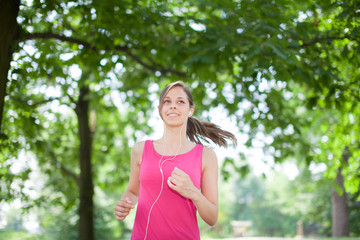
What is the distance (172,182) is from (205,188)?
1.34ft

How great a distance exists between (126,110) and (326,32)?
8225 mm

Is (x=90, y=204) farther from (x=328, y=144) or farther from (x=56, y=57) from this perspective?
(x=328, y=144)

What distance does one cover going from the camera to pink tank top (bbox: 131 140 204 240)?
2.47m

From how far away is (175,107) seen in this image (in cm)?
271

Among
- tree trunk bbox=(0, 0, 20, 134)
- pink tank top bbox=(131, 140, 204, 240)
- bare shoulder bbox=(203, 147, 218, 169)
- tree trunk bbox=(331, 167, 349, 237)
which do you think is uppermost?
tree trunk bbox=(0, 0, 20, 134)

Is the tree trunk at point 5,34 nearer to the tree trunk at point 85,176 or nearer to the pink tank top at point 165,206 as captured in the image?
the pink tank top at point 165,206

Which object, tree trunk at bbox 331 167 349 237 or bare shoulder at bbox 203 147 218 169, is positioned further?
tree trunk at bbox 331 167 349 237

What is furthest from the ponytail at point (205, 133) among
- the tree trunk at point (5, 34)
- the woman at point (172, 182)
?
the tree trunk at point (5, 34)

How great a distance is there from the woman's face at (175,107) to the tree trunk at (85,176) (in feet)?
21.4

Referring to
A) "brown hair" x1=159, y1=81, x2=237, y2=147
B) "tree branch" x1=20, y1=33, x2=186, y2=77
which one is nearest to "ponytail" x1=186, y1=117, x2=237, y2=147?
"brown hair" x1=159, y1=81, x2=237, y2=147

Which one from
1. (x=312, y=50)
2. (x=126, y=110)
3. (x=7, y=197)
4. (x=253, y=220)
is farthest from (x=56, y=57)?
(x=253, y=220)

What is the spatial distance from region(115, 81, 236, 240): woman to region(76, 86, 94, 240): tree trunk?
6536 mm

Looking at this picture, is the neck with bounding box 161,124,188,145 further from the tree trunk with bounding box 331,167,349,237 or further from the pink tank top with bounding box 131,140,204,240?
the tree trunk with bounding box 331,167,349,237

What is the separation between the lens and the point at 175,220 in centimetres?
250
